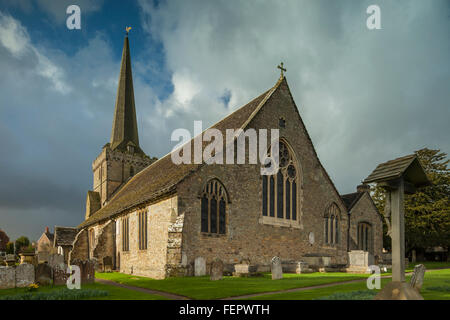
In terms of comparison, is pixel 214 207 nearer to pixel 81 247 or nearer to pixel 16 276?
pixel 16 276

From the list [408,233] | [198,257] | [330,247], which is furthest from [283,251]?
[408,233]

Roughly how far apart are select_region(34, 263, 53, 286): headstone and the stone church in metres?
5.36

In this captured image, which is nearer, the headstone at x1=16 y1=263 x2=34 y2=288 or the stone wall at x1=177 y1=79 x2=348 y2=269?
the headstone at x1=16 y1=263 x2=34 y2=288

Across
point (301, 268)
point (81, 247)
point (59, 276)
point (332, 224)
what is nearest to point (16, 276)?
point (59, 276)

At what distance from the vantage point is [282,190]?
25922 mm

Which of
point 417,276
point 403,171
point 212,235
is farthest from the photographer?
point 212,235

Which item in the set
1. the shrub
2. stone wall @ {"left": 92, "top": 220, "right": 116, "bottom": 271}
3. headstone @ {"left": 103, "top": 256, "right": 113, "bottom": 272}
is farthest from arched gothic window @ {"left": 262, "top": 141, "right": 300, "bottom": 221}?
headstone @ {"left": 103, "top": 256, "right": 113, "bottom": 272}

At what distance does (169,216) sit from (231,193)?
12.7 ft

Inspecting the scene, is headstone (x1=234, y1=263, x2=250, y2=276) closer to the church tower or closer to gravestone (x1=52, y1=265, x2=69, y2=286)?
gravestone (x1=52, y1=265, x2=69, y2=286)

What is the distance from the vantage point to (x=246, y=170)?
2372 cm

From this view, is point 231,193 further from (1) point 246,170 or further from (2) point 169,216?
(2) point 169,216

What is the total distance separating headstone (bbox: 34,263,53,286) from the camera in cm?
1745

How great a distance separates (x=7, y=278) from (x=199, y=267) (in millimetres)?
8783
